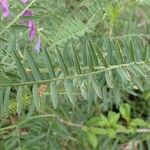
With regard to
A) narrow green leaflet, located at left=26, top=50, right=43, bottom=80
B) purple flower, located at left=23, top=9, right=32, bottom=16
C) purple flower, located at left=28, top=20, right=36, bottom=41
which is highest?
purple flower, located at left=23, top=9, right=32, bottom=16

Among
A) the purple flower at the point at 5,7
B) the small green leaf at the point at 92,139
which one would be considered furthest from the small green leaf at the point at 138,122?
the purple flower at the point at 5,7

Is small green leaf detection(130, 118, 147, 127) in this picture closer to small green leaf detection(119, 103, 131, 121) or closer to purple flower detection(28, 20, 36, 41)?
small green leaf detection(119, 103, 131, 121)

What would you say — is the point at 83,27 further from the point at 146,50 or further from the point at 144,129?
the point at 144,129

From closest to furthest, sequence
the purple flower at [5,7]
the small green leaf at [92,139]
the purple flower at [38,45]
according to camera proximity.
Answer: the purple flower at [5,7], the purple flower at [38,45], the small green leaf at [92,139]

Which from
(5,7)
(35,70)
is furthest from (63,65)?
(5,7)

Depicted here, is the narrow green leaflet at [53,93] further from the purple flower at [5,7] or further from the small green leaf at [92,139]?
the small green leaf at [92,139]

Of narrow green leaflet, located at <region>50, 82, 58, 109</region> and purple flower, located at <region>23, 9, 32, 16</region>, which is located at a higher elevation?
purple flower, located at <region>23, 9, 32, 16</region>

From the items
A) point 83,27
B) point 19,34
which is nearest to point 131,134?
point 83,27

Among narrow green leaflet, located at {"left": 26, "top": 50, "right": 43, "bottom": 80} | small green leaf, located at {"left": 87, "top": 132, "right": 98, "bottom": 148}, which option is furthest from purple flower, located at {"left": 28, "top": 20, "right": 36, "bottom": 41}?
small green leaf, located at {"left": 87, "top": 132, "right": 98, "bottom": 148}
